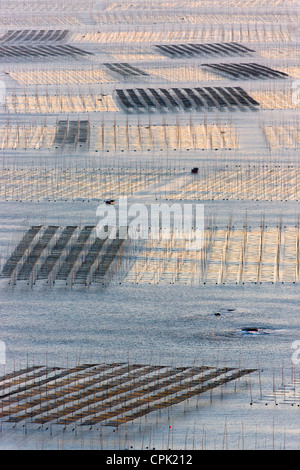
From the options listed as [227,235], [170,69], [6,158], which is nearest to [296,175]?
[227,235]

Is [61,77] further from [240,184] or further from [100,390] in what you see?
[100,390]

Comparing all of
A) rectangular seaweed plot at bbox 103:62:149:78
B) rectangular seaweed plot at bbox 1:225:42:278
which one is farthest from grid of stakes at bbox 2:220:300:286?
rectangular seaweed plot at bbox 103:62:149:78

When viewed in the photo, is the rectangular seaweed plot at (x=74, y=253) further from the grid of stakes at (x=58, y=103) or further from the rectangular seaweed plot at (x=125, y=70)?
the rectangular seaweed plot at (x=125, y=70)

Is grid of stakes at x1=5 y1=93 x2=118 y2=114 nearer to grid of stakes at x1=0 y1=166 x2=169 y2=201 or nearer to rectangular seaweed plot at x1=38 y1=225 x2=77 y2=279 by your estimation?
grid of stakes at x1=0 y1=166 x2=169 y2=201

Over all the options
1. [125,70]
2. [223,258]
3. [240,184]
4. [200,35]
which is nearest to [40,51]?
[125,70]
